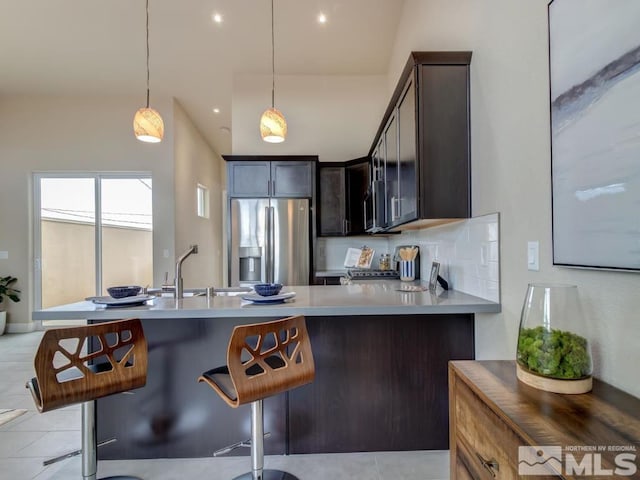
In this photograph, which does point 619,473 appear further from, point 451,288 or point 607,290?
point 451,288

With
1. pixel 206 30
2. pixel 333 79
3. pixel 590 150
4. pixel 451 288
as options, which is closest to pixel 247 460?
pixel 451 288

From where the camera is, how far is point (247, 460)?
192cm

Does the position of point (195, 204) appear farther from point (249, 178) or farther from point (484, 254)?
point (484, 254)

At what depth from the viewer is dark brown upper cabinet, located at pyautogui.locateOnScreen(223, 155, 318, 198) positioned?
4.21 meters

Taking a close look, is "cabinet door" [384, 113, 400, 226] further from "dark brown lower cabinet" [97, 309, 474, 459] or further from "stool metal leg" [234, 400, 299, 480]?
"stool metal leg" [234, 400, 299, 480]

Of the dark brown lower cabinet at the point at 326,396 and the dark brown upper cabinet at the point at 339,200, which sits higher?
the dark brown upper cabinet at the point at 339,200

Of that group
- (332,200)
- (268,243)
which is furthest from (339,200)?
(268,243)

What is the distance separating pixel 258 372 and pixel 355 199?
10.6 feet

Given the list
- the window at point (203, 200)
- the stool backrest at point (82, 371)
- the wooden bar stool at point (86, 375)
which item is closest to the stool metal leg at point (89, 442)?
the wooden bar stool at point (86, 375)

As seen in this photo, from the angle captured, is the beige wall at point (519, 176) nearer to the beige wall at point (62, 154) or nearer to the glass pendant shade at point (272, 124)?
the glass pendant shade at point (272, 124)

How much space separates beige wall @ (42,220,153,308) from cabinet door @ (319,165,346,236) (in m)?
3.03

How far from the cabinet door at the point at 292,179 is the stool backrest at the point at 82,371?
289cm

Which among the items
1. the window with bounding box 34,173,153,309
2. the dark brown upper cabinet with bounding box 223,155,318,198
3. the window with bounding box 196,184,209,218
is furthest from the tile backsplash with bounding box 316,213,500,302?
the window with bounding box 196,184,209,218

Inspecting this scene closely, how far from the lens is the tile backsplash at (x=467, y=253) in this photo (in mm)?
1729
